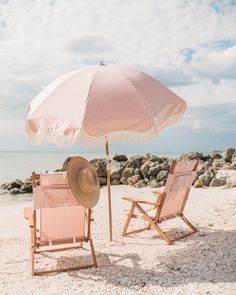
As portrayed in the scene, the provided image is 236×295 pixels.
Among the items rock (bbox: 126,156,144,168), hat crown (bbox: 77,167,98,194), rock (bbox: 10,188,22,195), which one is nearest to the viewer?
hat crown (bbox: 77,167,98,194)

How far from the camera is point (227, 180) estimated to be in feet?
42.8

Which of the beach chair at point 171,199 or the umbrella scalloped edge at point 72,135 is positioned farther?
the beach chair at point 171,199

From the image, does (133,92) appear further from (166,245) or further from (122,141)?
(166,245)

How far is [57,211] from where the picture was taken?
495 centimetres

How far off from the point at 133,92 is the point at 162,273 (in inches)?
88.3

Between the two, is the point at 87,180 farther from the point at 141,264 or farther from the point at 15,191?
the point at 15,191

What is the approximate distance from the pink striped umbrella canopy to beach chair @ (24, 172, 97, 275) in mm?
506

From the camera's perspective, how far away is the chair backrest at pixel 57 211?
473 cm

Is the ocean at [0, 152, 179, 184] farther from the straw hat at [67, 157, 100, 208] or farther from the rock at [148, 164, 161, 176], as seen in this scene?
the straw hat at [67, 157, 100, 208]

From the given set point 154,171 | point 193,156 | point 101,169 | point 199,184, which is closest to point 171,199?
point 199,184

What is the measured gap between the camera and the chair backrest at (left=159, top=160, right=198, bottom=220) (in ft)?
18.6

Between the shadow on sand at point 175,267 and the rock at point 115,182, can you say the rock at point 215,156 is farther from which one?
the shadow on sand at point 175,267

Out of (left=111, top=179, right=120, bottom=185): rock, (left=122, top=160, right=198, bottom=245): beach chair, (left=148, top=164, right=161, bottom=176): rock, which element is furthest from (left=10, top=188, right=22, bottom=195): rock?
(left=122, top=160, right=198, bottom=245): beach chair

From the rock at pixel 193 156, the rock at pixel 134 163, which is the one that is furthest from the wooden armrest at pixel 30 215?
the rock at pixel 193 156
